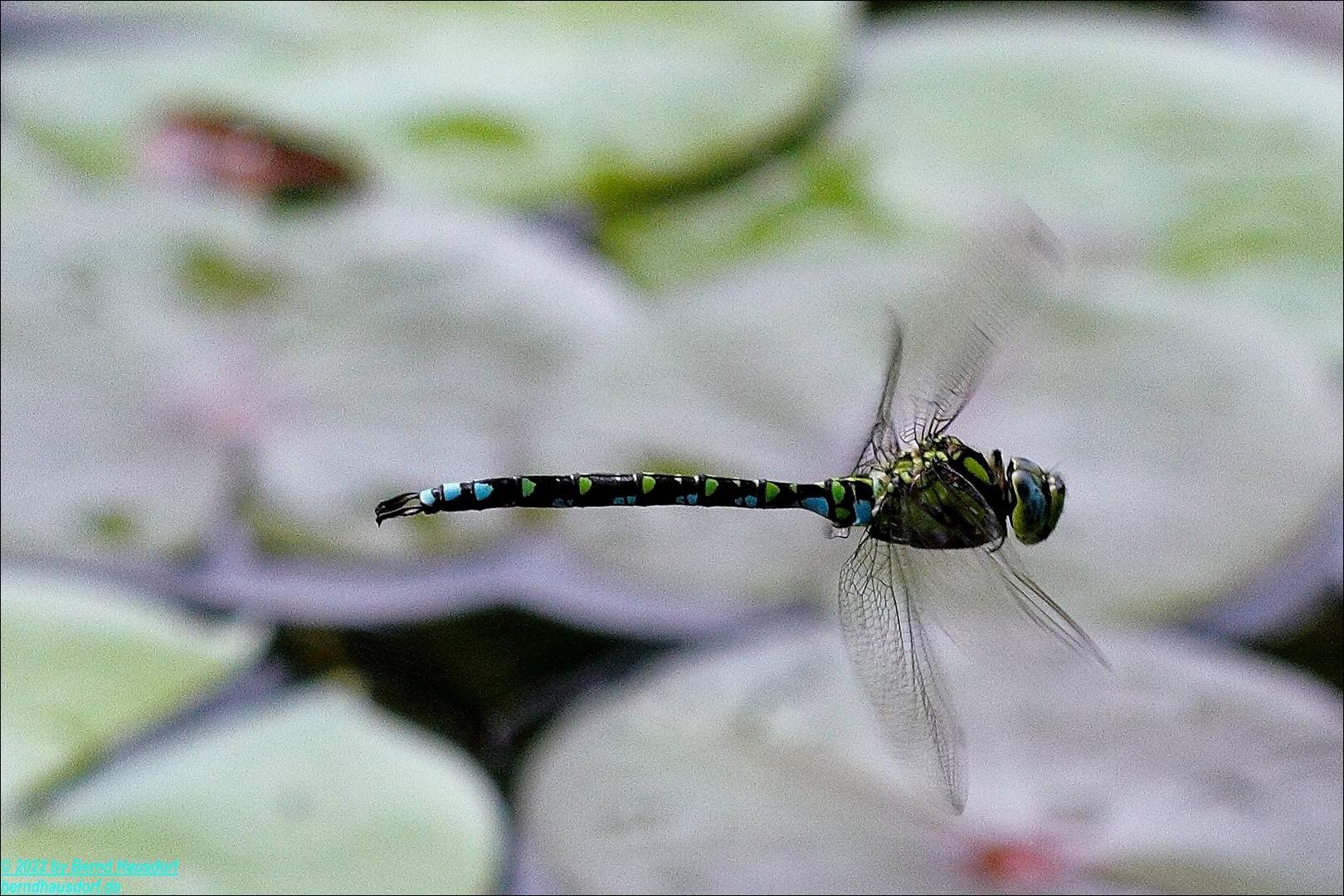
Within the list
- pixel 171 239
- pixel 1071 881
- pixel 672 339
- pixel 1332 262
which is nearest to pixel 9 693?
pixel 171 239

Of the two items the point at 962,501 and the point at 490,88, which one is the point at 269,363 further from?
the point at 962,501

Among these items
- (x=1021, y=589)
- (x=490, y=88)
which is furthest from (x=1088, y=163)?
(x=1021, y=589)

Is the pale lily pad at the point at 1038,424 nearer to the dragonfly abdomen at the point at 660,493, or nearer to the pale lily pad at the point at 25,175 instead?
the dragonfly abdomen at the point at 660,493

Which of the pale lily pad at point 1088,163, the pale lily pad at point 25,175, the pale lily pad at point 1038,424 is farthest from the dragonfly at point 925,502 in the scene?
the pale lily pad at point 25,175

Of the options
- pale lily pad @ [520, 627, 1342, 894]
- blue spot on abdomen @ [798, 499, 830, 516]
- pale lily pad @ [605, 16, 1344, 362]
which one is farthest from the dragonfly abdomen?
pale lily pad @ [605, 16, 1344, 362]

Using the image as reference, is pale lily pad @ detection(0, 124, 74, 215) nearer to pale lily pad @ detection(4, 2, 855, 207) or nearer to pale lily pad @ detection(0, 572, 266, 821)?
pale lily pad @ detection(4, 2, 855, 207)

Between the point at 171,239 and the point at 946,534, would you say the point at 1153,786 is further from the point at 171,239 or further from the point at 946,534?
the point at 171,239
